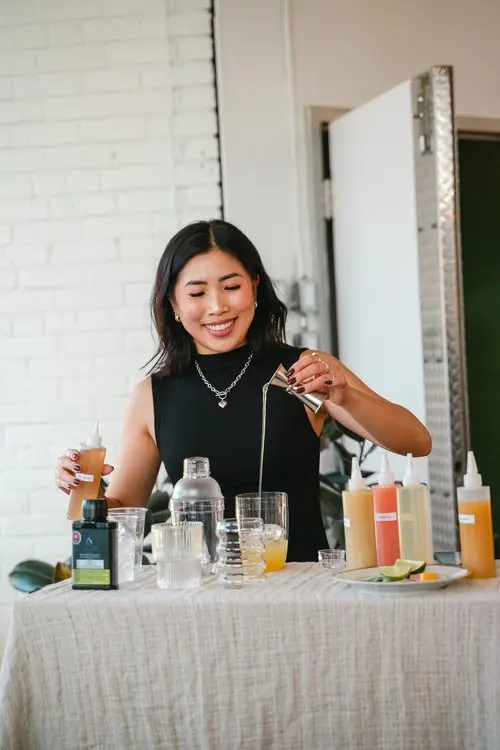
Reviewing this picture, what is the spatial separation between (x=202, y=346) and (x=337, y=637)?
98cm

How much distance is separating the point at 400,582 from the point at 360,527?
18 cm

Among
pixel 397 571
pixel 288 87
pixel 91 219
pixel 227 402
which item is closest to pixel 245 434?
pixel 227 402

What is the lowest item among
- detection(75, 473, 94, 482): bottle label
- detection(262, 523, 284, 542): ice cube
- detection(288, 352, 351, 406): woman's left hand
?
detection(262, 523, 284, 542): ice cube

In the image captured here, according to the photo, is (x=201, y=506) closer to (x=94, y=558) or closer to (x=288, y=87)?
(x=94, y=558)

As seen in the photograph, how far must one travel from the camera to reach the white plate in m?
1.58

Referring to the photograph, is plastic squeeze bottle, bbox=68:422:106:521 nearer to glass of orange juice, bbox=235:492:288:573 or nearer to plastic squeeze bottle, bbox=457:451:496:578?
glass of orange juice, bbox=235:492:288:573

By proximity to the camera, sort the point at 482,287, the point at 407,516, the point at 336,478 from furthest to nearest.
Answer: the point at 482,287 < the point at 336,478 < the point at 407,516

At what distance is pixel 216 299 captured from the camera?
2291mm

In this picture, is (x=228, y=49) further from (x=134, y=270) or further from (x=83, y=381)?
(x=83, y=381)

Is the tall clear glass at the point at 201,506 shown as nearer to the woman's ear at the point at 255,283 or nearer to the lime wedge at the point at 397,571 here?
the lime wedge at the point at 397,571

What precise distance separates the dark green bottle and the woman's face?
67 cm

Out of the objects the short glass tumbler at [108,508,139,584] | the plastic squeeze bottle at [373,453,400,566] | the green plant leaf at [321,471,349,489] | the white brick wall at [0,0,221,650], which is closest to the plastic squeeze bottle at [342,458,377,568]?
the plastic squeeze bottle at [373,453,400,566]

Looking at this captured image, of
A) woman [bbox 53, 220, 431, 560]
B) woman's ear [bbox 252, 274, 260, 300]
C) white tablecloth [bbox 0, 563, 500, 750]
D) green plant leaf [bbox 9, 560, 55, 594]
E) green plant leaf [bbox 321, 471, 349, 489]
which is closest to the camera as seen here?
white tablecloth [bbox 0, 563, 500, 750]

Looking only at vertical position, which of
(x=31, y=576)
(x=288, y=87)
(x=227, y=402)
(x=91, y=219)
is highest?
(x=288, y=87)
